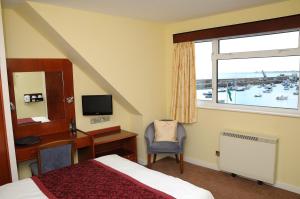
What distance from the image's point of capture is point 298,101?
2941 mm

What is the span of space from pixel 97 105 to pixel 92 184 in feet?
5.53

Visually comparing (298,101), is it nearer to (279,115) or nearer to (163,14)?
(279,115)

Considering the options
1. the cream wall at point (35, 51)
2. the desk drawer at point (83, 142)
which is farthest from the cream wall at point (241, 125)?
the desk drawer at point (83, 142)

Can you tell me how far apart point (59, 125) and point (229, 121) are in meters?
2.50

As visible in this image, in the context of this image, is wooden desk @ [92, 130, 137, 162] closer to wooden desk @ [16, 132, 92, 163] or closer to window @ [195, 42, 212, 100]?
wooden desk @ [16, 132, 92, 163]

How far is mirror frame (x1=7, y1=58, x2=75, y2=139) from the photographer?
2875mm

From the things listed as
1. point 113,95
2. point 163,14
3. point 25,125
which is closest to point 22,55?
point 25,125

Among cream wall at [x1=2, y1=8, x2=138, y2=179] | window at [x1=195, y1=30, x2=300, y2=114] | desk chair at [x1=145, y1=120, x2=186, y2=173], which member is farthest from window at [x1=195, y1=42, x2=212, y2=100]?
cream wall at [x1=2, y1=8, x2=138, y2=179]

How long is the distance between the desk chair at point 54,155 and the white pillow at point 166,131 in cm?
149

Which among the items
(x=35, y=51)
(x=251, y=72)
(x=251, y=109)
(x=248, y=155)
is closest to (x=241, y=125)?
(x=251, y=109)

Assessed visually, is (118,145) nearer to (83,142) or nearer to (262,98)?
(83,142)

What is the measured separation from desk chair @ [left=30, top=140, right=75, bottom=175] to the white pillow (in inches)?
58.8

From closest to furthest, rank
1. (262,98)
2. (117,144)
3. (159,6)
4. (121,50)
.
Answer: (159,6) → (262,98) → (121,50) → (117,144)

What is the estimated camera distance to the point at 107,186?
192 cm
